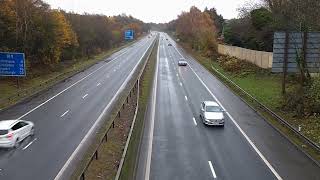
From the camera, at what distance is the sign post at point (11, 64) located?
146ft

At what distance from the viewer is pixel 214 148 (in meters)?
25.2

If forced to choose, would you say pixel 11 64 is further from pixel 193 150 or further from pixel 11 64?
pixel 193 150

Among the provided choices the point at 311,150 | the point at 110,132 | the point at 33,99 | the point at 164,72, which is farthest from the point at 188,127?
the point at 164,72

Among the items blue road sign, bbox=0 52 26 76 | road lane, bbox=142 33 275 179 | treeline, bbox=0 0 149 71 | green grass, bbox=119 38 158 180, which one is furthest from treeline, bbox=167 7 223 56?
road lane, bbox=142 33 275 179

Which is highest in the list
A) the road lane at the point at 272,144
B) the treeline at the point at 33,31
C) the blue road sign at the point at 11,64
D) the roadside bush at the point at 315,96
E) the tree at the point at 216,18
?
the tree at the point at 216,18

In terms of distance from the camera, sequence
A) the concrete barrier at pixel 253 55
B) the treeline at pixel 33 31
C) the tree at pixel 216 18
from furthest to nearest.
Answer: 1. the tree at pixel 216 18
2. the concrete barrier at pixel 253 55
3. the treeline at pixel 33 31

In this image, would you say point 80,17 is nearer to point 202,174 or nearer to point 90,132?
point 90,132

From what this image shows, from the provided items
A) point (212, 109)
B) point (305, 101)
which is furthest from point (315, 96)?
point (212, 109)

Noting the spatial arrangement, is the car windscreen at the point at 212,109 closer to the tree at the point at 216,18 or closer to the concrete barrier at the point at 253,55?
the concrete barrier at the point at 253,55

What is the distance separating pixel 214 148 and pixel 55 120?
12.5m

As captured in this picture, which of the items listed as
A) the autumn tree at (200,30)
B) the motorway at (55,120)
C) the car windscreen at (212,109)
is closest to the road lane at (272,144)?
the car windscreen at (212,109)

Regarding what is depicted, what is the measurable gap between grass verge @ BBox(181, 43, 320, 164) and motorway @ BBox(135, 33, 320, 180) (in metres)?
0.64

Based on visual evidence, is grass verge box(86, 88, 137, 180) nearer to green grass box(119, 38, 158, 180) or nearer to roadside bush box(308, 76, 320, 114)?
green grass box(119, 38, 158, 180)

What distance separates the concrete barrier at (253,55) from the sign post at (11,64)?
105 feet
